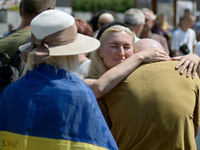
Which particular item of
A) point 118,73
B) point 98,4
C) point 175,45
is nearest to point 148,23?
point 175,45

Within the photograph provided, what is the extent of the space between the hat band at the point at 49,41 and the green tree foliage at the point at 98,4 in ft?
103

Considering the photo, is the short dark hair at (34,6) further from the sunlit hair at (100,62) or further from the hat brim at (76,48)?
the hat brim at (76,48)

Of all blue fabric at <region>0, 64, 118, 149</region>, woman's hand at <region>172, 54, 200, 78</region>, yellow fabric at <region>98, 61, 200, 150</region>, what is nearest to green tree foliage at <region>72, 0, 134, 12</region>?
woman's hand at <region>172, 54, 200, 78</region>

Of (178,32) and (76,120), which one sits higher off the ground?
(76,120)

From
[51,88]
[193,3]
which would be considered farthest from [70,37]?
[193,3]

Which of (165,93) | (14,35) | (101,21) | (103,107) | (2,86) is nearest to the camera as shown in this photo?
(165,93)

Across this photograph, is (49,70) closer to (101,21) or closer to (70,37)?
(70,37)

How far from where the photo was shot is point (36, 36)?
1.63 metres

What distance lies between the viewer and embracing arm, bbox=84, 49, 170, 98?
1.87 meters

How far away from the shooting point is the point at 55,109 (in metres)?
1.53

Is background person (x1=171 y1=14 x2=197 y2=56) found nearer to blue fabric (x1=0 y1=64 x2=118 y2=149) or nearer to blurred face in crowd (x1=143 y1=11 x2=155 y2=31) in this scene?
blurred face in crowd (x1=143 y1=11 x2=155 y2=31)

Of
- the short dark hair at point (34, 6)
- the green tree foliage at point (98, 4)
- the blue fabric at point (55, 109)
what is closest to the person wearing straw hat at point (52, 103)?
the blue fabric at point (55, 109)

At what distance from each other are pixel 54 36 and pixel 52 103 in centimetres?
38

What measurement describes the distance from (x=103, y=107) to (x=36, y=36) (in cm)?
73
